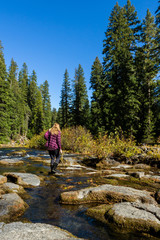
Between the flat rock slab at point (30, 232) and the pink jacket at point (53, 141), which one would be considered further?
the pink jacket at point (53, 141)

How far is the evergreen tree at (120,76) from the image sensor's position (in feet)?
73.9

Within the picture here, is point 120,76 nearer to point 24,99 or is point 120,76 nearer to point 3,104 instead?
point 3,104

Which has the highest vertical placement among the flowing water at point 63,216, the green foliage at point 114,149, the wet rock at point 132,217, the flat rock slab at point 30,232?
the green foliage at point 114,149

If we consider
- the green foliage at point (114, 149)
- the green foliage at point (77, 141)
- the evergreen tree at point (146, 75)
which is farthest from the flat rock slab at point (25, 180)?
the evergreen tree at point (146, 75)

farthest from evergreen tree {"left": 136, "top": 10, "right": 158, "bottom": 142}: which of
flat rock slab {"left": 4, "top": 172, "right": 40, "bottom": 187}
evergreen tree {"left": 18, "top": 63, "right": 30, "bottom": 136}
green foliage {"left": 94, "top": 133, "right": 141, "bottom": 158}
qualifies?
evergreen tree {"left": 18, "top": 63, "right": 30, "bottom": 136}

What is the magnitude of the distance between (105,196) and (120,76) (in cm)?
2182

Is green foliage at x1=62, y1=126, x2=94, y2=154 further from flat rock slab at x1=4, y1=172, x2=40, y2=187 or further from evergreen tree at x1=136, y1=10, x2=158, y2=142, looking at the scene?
flat rock slab at x1=4, y1=172, x2=40, y2=187

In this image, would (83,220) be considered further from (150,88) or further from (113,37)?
(113,37)

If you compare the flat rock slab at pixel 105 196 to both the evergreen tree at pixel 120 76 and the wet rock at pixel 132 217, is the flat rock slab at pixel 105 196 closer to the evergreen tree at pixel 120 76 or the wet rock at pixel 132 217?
the wet rock at pixel 132 217

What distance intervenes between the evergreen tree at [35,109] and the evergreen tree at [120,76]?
90.3 feet

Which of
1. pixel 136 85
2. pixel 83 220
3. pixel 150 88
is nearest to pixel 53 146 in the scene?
pixel 83 220

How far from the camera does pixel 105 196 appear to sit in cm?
435

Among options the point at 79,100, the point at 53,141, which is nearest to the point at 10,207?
the point at 53,141

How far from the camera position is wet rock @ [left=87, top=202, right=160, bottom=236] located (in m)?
2.92
